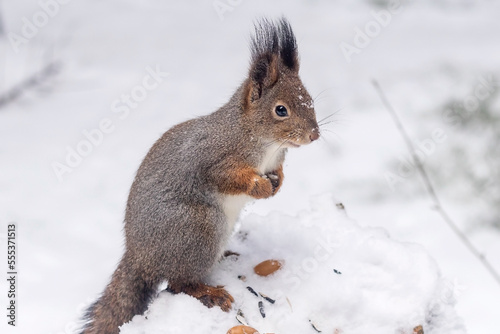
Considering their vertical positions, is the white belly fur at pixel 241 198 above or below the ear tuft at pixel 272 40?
below

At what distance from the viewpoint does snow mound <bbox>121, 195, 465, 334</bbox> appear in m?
2.17

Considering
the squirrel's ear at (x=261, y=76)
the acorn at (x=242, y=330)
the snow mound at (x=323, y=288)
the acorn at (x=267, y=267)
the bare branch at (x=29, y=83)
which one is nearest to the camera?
the acorn at (x=242, y=330)

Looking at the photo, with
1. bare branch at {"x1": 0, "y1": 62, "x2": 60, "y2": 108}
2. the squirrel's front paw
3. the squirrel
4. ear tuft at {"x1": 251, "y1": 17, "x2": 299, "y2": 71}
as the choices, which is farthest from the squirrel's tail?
bare branch at {"x1": 0, "y1": 62, "x2": 60, "y2": 108}

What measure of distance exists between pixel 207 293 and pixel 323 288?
0.37m

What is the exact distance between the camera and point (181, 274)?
2250 millimetres

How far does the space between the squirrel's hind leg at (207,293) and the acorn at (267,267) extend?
172 mm

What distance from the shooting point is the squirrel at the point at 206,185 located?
88.3 inches

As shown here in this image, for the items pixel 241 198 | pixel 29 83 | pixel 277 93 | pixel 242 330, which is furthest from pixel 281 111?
pixel 29 83

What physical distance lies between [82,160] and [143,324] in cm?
225

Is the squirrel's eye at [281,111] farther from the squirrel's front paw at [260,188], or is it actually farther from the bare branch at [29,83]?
the bare branch at [29,83]

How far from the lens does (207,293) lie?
7.38 feet

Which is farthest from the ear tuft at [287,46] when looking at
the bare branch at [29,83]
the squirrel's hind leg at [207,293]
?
the bare branch at [29,83]

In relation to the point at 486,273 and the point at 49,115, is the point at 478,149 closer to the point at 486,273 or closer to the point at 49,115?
the point at 486,273

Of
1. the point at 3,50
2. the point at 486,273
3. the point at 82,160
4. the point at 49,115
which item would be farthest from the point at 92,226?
the point at 486,273
